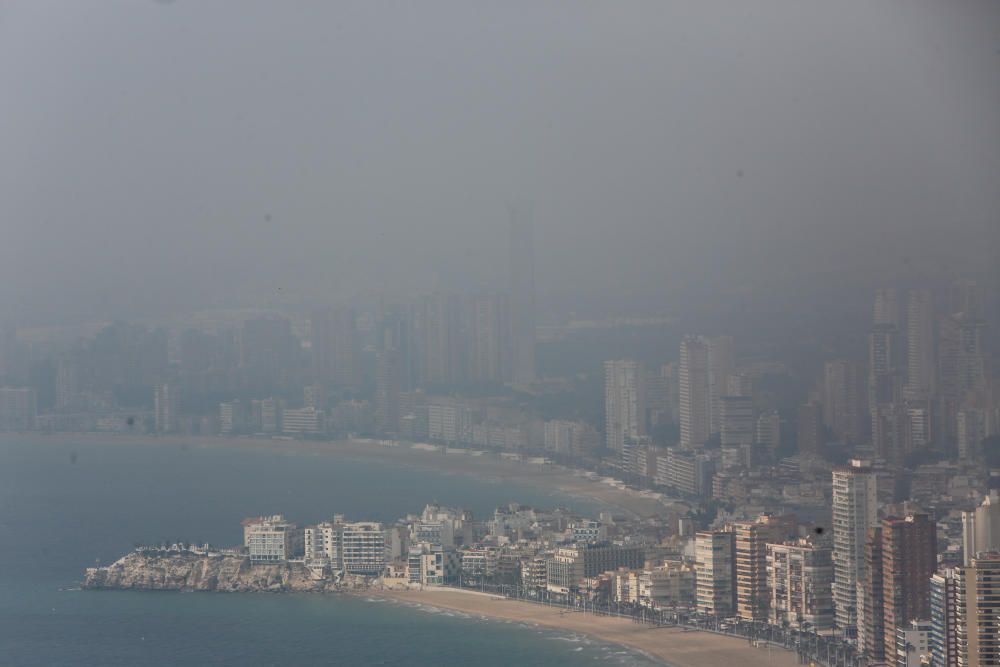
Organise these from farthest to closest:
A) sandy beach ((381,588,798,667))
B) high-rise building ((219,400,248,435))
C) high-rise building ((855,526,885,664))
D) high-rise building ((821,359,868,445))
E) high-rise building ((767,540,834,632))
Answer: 1. high-rise building ((219,400,248,435))
2. high-rise building ((821,359,868,445))
3. high-rise building ((767,540,834,632))
4. sandy beach ((381,588,798,667))
5. high-rise building ((855,526,885,664))

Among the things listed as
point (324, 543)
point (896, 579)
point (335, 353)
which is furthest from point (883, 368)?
point (335, 353)

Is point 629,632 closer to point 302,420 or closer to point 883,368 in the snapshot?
point 883,368

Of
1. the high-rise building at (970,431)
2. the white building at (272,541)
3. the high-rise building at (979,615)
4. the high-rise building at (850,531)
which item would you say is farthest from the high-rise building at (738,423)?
the high-rise building at (979,615)

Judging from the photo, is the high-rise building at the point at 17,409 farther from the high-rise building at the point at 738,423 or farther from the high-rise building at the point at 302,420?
the high-rise building at the point at 738,423

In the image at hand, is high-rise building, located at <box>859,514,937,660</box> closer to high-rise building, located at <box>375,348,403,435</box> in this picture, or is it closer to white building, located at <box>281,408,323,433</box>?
high-rise building, located at <box>375,348,403,435</box>

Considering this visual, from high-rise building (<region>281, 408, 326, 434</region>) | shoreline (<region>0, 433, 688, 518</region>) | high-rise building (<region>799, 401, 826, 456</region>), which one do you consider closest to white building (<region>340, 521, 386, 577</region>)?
shoreline (<region>0, 433, 688, 518</region>)

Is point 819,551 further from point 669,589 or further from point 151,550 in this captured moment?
point 151,550
